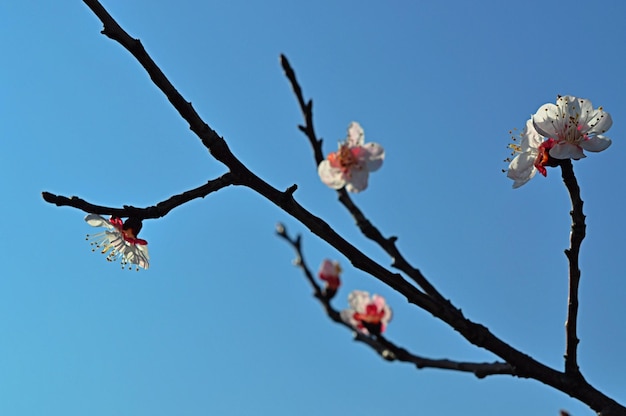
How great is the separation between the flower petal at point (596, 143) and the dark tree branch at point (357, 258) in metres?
0.96

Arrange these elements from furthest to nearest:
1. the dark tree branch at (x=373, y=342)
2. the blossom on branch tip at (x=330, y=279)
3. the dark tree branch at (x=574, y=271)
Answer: the dark tree branch at (x=574, y=271) < the blossom on branch tip at (x=330, y=279) < the dark tree branch at (x=373, y=342)

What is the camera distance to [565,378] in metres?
1.83

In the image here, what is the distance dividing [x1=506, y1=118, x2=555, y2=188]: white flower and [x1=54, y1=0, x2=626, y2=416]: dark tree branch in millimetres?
931

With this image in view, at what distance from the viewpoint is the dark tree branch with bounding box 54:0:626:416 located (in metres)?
1.65

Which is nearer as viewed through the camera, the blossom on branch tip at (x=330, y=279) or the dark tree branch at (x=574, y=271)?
the blossom on branch tip at (x=330, y=279)

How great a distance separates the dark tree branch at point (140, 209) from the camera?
2.19 meters

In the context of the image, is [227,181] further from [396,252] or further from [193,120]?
[396,252]

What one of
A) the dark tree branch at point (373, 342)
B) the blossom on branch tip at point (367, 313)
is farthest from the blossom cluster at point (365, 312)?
the dark tree branch at point (373, 342)

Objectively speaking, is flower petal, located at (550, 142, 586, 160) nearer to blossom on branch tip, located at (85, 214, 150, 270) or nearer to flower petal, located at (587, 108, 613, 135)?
flower petal, located at (587, 108, 613, 135)

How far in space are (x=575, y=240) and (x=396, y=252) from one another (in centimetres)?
81

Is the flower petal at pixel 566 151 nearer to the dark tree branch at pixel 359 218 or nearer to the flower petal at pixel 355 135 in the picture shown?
the flower petal at pixel 355 135

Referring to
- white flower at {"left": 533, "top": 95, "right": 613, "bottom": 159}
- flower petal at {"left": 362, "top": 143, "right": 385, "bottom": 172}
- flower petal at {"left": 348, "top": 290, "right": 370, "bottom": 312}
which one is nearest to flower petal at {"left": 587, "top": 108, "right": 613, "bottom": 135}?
white flower at {"left": 533, "top": 95, "right": 613, "bottom": 159}

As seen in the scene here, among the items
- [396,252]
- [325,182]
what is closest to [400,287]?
[396,252]

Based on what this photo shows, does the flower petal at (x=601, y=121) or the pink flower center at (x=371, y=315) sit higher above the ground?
the flower petal at (x=601, y=121)
